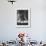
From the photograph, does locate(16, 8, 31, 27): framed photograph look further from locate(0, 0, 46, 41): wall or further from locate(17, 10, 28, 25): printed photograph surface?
locate(0, 0, 46, 41): wall

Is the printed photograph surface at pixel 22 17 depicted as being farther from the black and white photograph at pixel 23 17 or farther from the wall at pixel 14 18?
the wall at pixel 14 18

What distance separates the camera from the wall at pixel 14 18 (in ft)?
17.1

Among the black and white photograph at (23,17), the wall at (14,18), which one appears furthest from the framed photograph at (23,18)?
the wall at (14,18)

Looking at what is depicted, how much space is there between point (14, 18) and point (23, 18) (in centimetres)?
35

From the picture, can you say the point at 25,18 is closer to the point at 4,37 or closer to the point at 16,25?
the point at 16,25

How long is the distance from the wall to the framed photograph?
116mm

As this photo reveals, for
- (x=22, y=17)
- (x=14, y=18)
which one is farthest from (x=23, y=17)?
(x=14, y=18)

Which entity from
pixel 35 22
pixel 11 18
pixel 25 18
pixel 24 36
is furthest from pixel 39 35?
pixel 24 36

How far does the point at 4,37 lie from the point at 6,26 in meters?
0.43

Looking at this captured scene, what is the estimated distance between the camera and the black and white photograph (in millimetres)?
5230

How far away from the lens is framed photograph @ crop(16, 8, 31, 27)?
522 centimetres

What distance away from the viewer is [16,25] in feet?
17.1

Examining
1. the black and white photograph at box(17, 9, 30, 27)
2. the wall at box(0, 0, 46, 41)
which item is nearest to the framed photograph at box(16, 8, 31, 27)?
the black and white photograph at box(17, 9, 30, 27)

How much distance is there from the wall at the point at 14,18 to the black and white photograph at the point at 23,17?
0.16 metres
